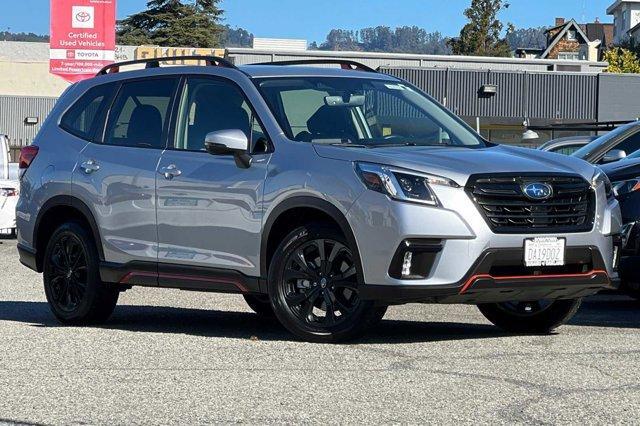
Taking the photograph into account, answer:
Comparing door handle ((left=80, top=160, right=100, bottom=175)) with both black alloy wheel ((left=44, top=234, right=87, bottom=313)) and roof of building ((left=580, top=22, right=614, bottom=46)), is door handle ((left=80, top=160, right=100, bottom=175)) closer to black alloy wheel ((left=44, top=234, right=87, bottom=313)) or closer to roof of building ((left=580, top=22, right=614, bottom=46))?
black alloy wheel ((left=44, top=234, right=87, bottom=313))

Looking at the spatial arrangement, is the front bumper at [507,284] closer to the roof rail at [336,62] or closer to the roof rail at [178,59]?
the roof rail at [178,59]

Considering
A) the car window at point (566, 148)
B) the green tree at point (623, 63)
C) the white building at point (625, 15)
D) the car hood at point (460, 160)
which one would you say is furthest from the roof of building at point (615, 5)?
the car hood at point (460, 160)

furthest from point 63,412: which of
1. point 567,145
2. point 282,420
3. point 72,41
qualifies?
point 72,41

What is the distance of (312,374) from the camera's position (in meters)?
7.33

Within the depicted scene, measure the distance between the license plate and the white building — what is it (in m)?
116

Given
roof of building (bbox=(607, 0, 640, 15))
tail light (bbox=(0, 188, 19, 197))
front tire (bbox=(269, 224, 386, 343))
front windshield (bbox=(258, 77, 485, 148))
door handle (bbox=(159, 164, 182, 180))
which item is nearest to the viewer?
front tire (bbox=(269, 224, 386, 343))

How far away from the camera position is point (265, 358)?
7934 millimetres

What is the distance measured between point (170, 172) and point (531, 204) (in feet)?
8.28

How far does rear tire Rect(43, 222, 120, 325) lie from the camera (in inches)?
395

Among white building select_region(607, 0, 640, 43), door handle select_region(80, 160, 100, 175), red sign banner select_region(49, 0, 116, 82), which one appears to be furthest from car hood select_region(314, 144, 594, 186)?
white building select_region(607, 0, 640, 43)

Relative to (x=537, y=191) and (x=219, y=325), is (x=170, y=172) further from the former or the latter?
(x=537, y=191)

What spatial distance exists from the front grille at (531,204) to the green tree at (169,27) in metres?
Result: 92.0

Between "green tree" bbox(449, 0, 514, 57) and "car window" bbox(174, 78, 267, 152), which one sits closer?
"car window" bbox(174, 78, 267, 152)

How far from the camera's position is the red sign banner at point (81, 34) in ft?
112
